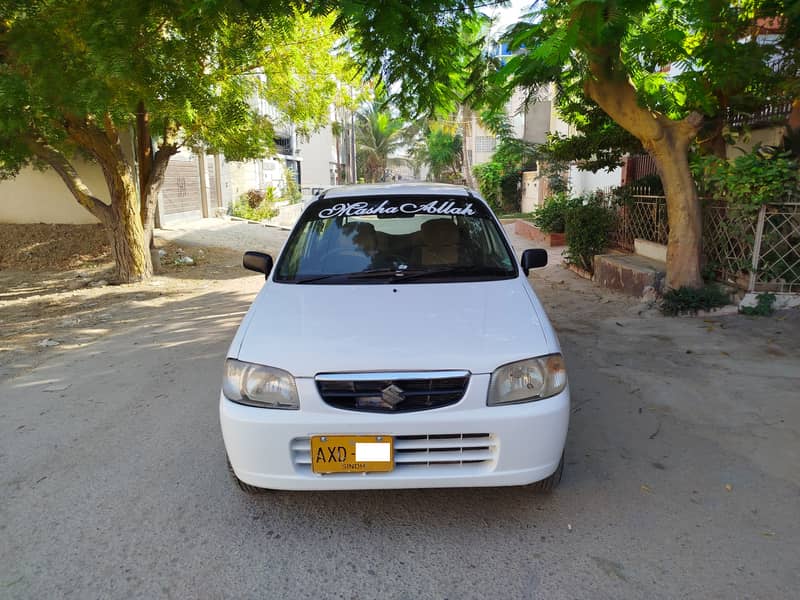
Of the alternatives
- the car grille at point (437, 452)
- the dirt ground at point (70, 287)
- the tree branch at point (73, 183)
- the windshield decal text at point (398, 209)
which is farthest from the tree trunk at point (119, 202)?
the car grille at point (437, 452)

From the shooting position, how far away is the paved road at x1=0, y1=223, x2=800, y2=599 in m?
2.61

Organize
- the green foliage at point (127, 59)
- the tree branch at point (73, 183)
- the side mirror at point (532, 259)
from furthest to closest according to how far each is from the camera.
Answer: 1. the tree branch at point (73, 183)
2. the green foliage at point (127, 59)
3. the side mirror at point (532, 259)

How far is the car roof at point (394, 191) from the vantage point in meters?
4.53

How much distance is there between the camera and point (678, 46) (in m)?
5.16

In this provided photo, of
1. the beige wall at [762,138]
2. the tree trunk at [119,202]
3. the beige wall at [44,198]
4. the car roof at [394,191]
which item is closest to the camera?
the car roof at [394,191]

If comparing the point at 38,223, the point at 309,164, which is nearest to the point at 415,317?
the point at 38,223

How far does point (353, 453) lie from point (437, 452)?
0.39 metres

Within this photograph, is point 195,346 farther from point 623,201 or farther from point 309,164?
point 309,164

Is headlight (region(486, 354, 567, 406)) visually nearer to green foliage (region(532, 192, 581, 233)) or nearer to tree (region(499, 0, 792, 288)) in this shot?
tree (region(499, 0, 792, 288))

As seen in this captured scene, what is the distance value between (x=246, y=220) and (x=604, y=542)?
19787 millimetres

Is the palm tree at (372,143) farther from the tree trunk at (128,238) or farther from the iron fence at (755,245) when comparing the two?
the iron fence at (755,245)

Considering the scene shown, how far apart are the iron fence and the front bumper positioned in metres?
5.37

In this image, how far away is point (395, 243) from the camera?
4.23 meters

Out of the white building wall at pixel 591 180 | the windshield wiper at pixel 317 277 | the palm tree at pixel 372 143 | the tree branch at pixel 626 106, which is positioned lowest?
the windshield wiper at pixel 317 277
